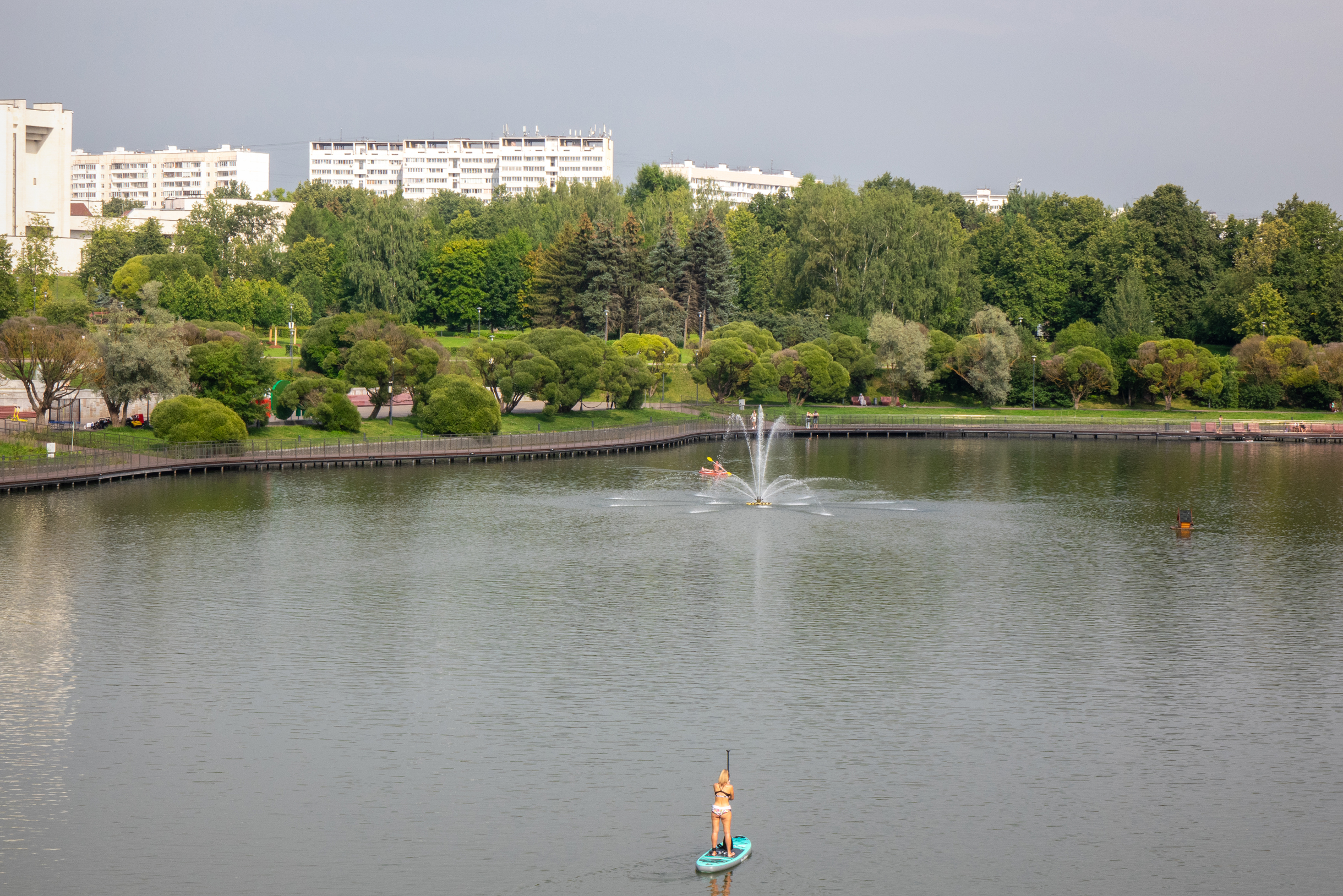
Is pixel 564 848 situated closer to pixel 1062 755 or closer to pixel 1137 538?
pixel 1062 755

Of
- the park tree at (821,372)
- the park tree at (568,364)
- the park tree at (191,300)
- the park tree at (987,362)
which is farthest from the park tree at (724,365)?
the park tree at (191,300)

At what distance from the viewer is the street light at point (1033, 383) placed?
435 ft

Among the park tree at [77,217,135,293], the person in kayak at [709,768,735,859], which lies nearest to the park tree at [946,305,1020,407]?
the park tree at [77,217,135,293]

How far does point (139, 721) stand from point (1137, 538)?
154 feet

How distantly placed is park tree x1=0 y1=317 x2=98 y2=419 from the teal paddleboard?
68.7 meters

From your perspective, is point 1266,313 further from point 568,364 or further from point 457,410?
point 457,410

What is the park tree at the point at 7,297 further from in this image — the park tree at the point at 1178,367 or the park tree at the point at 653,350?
the park tree at the point at 1178,367

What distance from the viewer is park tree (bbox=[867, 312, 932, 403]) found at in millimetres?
129875

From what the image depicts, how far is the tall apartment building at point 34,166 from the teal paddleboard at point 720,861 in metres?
160

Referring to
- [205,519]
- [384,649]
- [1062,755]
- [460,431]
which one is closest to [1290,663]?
[1062,755]

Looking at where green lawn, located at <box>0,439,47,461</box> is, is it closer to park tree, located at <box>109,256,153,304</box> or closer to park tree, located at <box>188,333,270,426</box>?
park tree, located at <box>188,333,270,426</box>

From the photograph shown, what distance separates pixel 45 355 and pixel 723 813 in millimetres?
69400

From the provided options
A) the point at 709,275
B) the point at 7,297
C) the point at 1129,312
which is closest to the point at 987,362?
the point at 1129,312

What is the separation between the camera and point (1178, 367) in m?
132
